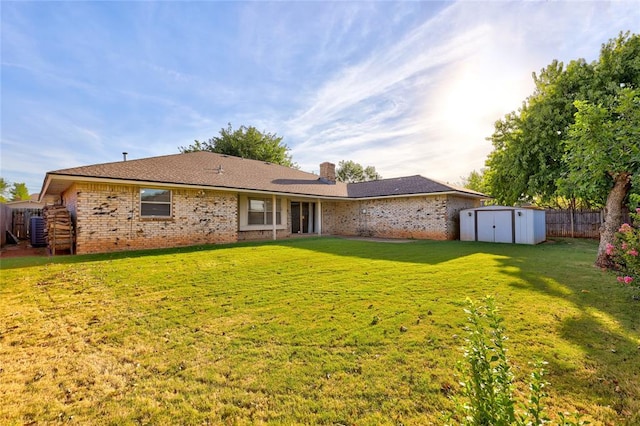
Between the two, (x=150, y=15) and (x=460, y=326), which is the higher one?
(x=150, y=15)

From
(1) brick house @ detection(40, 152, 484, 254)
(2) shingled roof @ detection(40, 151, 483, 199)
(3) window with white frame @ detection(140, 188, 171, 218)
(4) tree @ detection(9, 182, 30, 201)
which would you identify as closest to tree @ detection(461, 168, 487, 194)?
(1) brick house @ detection(40, 152, 484, 254)

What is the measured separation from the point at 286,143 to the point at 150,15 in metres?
24.8

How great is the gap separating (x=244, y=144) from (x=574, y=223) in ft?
90.8

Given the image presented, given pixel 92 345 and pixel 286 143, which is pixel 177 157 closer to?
pixel 92 345

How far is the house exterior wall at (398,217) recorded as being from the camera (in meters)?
15.7

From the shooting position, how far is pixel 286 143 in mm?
33938

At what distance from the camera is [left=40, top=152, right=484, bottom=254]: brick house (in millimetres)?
10031

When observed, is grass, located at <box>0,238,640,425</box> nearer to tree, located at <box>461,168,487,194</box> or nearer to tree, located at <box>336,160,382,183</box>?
tree, located at <box>461,168,487,194</box>

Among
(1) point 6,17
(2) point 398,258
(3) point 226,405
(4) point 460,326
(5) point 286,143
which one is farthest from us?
(5) point 286,143

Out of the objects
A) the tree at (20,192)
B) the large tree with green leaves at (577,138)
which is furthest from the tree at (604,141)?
the tree at (20,192)

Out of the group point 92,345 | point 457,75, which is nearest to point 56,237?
point 92,345

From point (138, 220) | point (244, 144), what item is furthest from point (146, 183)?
→ point (244, 144)

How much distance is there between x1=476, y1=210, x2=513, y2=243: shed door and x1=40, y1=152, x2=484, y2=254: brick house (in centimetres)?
146

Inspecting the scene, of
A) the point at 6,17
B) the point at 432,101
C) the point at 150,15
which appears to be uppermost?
the point at 150,15
